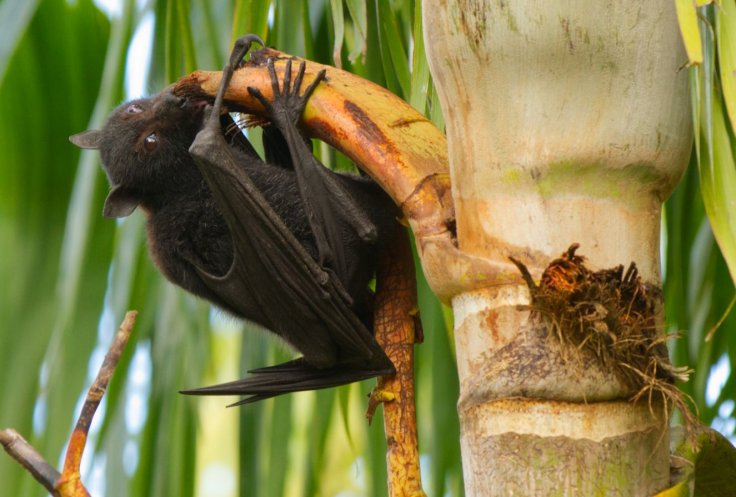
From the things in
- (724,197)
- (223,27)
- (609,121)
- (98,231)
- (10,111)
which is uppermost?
(223,27)

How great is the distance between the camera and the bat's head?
2428 millimetres

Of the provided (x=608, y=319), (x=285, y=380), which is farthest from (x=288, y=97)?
(x=608, y=319)

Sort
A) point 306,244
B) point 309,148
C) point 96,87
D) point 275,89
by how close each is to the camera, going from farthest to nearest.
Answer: point 96,87 → point 306,244 → point 309,148 → point 275,89

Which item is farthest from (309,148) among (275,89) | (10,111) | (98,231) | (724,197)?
(724,197)

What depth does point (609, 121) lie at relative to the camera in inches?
48.1

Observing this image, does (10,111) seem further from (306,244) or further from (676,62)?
(676,62)

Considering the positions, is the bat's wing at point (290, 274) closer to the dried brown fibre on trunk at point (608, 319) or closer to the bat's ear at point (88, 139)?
the bat's ear at point (88, 139)

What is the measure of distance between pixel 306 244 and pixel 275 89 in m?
0.50

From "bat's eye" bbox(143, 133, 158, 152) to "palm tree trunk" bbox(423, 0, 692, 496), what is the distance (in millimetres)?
1353

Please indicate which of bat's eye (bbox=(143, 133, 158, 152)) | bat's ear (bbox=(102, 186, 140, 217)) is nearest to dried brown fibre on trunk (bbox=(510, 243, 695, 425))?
bat's ear (bbox=(102, 186, 140, 217))

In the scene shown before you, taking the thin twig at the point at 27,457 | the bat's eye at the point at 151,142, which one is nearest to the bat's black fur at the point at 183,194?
the bat's eye at the point at 151,142

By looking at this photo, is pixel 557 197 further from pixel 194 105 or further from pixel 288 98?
pixel 194 105

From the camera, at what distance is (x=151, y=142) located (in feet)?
8.19

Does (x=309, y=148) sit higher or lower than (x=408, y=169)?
higher
